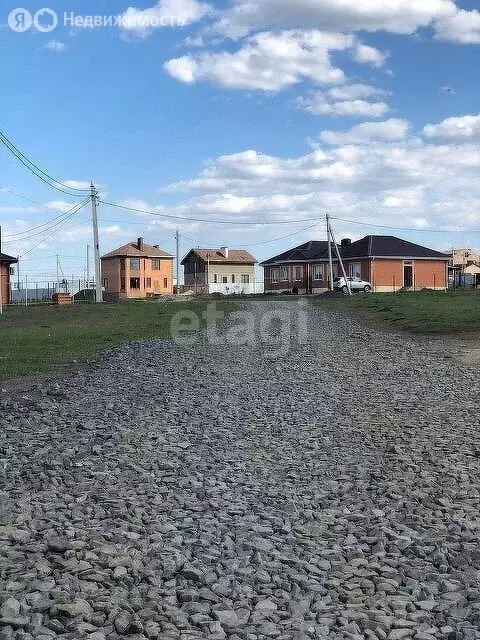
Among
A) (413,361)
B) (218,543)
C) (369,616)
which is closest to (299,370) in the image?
(413,361)

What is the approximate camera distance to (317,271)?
79688mm

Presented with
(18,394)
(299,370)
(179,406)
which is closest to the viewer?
(179,406)

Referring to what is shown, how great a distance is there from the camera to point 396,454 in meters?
7.55

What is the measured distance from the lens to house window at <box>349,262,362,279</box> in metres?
72.1

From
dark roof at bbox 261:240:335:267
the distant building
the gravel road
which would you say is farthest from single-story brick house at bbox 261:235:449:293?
the gravel road

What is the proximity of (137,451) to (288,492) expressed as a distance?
2.13 meters

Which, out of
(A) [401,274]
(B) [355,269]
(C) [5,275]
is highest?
(B) [355,269]

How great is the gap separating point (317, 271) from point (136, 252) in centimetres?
2318

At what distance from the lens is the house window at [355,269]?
72.1m

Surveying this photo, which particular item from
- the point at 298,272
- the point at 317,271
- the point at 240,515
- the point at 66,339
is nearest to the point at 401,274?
the point at 317,271

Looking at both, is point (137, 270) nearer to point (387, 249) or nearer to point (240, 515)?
point (387, 249)

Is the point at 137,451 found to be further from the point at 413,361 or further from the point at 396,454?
the point at 413,361

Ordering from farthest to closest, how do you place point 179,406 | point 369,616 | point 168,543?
1. point 179,406
2. point 168,543
3. point 369,616

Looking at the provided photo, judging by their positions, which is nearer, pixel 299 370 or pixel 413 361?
pixel 299 370
